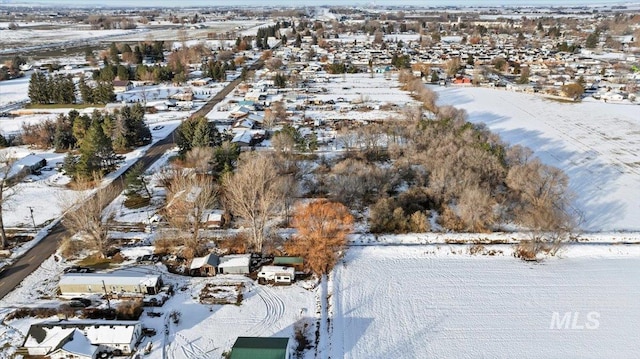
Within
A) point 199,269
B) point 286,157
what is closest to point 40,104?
point 286,157

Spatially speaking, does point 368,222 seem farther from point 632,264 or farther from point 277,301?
point 632,264

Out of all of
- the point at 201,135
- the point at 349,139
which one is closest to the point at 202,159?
the point at 201,135

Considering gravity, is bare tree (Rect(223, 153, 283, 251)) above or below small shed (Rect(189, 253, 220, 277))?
above

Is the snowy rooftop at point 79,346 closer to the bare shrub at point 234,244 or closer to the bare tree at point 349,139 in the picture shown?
the bare shrub at point 234,244

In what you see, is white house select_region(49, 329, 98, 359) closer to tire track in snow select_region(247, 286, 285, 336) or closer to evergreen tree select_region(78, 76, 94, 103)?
tire track in snow select_region(247, 286, 285, 336)

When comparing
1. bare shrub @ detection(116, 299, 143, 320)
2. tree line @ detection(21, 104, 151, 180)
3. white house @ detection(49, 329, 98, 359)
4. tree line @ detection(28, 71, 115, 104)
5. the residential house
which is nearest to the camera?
white house @ detection(49, 329, 98, 359)

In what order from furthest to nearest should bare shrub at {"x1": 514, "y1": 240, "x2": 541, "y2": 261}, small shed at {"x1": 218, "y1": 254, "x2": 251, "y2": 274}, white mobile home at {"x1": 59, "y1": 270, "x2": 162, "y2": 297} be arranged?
bare shrub at {"x1": 514, "y1": 240, "x2": 541, "y2": 261} < small shed at {"x1": 218, "y1": 254, "x2": 251, "y2": 274} < white mobile home at {"x1": 59, "y1": 270, "x2": 162, "y2": 297}

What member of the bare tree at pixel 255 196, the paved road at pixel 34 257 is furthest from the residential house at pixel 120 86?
the bare tree at pixel 255 196

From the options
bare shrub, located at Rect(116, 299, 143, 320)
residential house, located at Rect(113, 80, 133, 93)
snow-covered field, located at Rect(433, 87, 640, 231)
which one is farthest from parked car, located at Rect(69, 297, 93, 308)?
residential house, located at Rect(113, 80, 133, 93)
